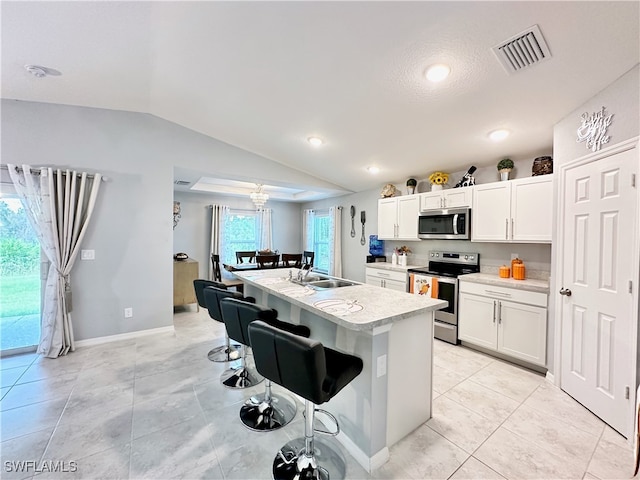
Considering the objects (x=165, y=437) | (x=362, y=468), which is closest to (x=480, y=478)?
(x=362, y=468)

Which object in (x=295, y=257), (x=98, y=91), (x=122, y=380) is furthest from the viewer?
(x=295, y=257)

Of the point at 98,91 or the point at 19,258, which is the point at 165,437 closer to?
the point at 19,258

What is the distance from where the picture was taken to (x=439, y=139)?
3.25 m

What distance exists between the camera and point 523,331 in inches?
111

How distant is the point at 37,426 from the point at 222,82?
325 cm

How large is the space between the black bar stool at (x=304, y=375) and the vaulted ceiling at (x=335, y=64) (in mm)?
2107

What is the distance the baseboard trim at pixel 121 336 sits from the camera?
333cm

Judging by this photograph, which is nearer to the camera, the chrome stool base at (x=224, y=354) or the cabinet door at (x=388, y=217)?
the chrome stool base at (x=224, y=354)

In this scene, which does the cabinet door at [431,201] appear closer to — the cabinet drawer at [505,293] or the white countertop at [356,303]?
the cabinet drawer at [505,293]

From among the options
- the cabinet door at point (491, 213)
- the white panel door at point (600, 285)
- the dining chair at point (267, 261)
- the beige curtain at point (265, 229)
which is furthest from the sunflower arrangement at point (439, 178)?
the beige curtain at point (265, 229)

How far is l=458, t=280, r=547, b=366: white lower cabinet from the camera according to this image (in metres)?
2.72

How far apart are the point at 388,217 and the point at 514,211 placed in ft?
6.38

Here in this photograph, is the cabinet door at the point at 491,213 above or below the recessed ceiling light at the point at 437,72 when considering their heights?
below

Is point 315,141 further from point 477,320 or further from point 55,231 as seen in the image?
point 55,231
